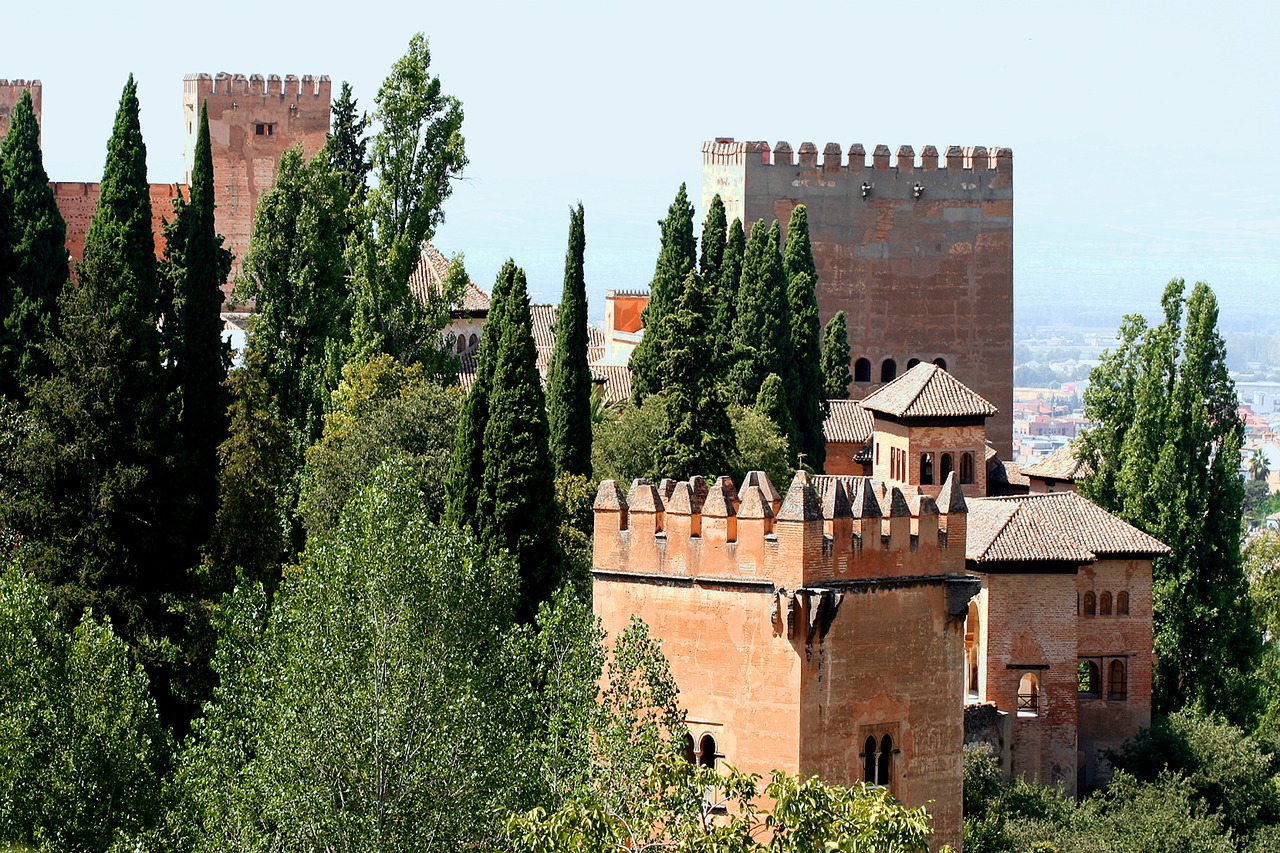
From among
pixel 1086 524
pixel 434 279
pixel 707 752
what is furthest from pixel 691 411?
pixel 707 752

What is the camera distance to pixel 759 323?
→ 51969mm

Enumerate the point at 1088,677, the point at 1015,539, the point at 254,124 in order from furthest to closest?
1. the point at 254,124
2. the point at 1088,677
3. the point at 1015,539

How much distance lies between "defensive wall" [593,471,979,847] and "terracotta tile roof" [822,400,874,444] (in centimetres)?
2711

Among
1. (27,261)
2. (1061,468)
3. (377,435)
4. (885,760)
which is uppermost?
(27,261)

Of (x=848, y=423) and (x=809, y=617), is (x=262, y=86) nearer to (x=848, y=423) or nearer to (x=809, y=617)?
(x=848, y=423)

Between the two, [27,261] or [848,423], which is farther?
[848,423]

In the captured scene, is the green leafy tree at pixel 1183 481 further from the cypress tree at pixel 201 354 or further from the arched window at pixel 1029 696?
the cypress tree at pixel 201 354

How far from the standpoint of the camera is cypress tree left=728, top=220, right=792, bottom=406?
166 feet

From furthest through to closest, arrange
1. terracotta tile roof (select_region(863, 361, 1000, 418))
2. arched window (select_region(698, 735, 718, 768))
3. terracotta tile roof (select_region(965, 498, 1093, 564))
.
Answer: terracotta tile roof (select_region(863, 361, 1000, 418)) < terracotta tile roof (select_region(965, 498, 1093, 564)) < arched window (select_region(698, 735, 718, 768))

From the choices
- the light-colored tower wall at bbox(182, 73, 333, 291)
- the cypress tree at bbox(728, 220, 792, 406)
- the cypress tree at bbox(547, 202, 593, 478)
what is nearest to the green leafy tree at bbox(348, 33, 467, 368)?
the cypress tree at bbox(547, 202, 593, 478)

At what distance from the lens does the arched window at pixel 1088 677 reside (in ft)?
143

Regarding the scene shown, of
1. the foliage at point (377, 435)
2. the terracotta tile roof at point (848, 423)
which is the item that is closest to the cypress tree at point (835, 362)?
the terracotta tile roof at point (848, 423)

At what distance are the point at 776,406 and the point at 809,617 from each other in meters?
24.0

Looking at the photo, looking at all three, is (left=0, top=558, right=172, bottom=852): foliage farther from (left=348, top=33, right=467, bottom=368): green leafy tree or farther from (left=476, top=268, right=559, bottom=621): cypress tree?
(left=348, top=33, right=467, bottom=368): green leafy tree
